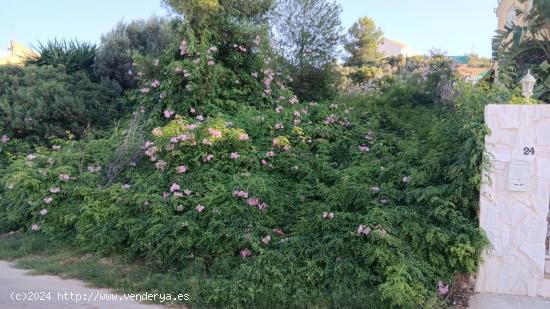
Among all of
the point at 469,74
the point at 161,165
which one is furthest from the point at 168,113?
the point at 469,74

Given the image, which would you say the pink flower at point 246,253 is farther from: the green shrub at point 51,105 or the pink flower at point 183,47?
the green shrub at point 51,105

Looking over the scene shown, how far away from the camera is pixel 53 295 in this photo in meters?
4.91

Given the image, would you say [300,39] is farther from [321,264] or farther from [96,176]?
[321,264]

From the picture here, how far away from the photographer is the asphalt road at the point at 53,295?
4.68 metres

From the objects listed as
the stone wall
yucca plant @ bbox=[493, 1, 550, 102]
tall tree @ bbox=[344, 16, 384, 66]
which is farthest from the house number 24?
tall tree @ bbox=[344, 16, 384, 66]

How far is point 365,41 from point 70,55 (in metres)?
27.5

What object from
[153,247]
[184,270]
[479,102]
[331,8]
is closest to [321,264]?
[184,270]

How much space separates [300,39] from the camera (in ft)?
45.0

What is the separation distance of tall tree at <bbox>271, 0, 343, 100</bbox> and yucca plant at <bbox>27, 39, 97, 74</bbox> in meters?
5.16

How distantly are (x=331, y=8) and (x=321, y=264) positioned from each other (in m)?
10.6

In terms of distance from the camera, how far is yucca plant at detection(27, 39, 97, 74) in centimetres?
1282

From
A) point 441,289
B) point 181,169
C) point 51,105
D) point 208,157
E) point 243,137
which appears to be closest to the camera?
point 441,289

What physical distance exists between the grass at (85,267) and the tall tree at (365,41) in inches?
1117

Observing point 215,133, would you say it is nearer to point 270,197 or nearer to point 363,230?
point 270,197
